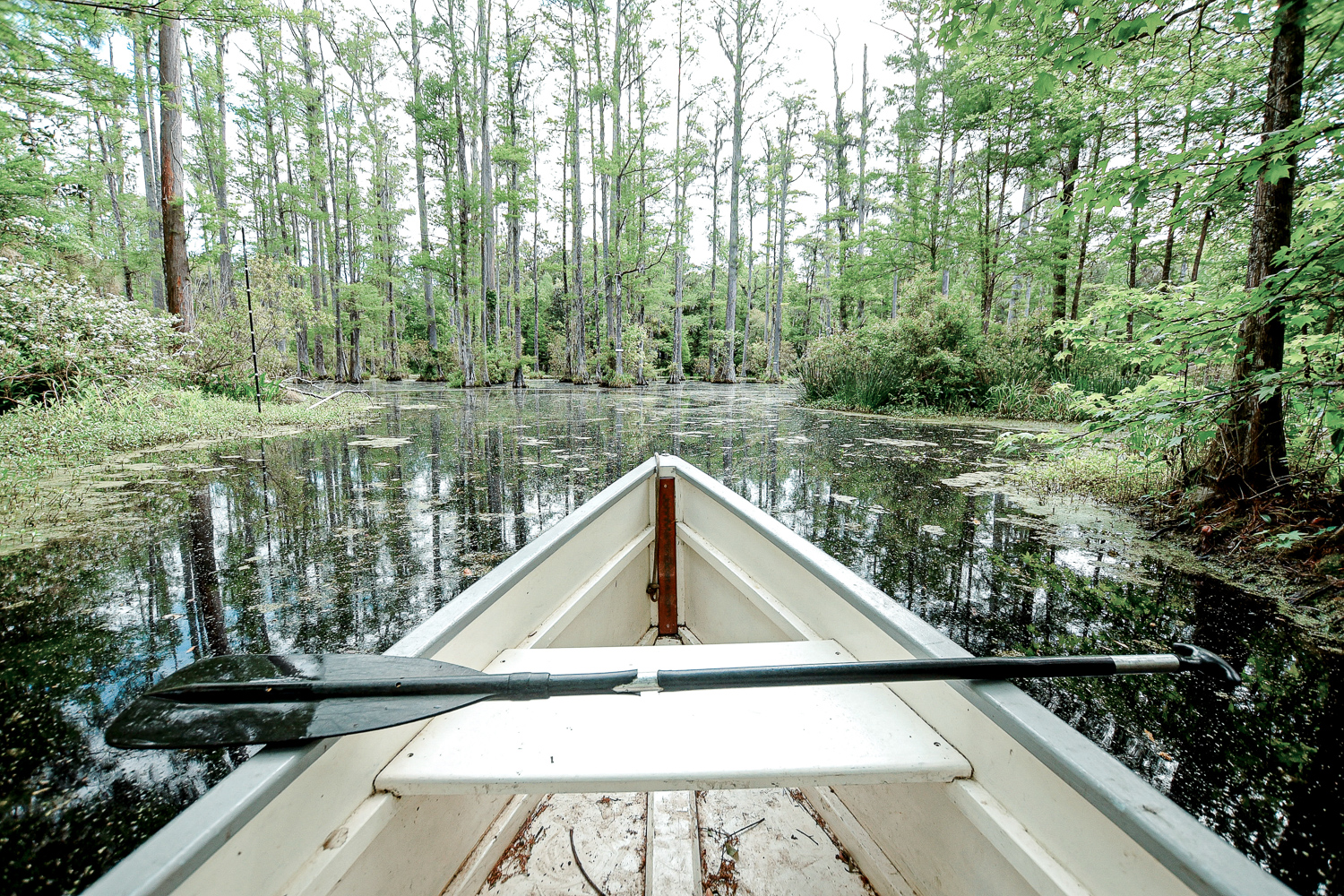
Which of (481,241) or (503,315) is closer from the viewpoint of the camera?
(481,241)

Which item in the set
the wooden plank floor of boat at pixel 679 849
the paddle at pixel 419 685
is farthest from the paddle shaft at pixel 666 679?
the wooden plank floor of boat at pixel 679 849

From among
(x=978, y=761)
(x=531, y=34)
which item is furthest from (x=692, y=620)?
(x=531, y=34)

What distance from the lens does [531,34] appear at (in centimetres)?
1491

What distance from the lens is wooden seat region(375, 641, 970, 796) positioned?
86 cm

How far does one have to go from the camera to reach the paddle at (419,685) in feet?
2.76

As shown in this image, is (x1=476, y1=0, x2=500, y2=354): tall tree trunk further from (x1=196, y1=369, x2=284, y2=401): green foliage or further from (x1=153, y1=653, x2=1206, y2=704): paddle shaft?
(x1=153, y1=653, x2=1206, y2=704): paddle shaft

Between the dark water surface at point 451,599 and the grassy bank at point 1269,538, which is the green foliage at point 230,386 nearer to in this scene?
the dark water surface at point 451,599

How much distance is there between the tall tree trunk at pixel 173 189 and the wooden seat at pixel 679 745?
8.89 metres

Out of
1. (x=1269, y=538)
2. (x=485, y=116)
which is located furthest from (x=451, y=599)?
(x=485, y=116)

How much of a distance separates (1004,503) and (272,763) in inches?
165

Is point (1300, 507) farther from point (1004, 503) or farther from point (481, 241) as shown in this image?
point (481, 241)

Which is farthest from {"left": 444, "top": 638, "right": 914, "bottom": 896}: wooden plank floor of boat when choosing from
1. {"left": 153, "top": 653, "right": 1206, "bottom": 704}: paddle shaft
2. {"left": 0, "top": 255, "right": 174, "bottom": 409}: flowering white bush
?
{"left": 0, "top": 255, "right": 174, "bottom": 409}: flowering white bush

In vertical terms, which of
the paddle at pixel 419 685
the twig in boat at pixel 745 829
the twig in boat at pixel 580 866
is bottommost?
the twig in boat at pixel 745 829

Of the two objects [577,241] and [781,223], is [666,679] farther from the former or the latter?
[781,223]
